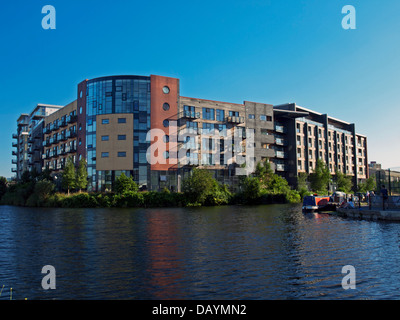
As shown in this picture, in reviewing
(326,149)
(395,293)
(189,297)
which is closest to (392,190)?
(395,293)

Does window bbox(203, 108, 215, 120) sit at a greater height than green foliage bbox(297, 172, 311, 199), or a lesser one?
greater

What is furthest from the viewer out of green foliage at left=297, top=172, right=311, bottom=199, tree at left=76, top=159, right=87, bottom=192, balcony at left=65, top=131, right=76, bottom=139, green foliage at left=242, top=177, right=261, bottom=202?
green foliage at left=297, top=172, right=311, bottom=199

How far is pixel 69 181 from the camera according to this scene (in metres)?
66.8

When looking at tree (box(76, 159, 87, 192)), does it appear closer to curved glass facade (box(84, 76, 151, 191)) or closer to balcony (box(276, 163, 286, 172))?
curved glass facade (box(84, 76, 151, 191))

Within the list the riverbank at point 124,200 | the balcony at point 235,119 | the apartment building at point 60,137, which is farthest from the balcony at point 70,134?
the balcony at point 235,119

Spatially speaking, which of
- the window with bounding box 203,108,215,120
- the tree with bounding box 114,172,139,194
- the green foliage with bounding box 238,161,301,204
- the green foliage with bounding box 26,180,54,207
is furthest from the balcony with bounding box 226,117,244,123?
the green foliage with bounding box 26,180,54,207

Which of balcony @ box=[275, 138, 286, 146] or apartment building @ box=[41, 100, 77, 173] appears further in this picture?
balcony @ box=[275, 138, 286, 146]

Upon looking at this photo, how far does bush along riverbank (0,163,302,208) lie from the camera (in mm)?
61375

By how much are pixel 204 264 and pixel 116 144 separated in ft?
188

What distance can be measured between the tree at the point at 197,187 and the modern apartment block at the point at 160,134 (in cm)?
772

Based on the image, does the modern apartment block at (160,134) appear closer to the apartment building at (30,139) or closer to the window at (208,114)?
the window at (208,114)

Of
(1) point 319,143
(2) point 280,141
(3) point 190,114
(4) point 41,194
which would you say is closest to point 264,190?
(3) point 190,114

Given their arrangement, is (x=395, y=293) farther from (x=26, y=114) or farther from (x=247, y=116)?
(x=26, y=114)

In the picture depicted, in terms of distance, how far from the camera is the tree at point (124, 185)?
62.6 metres
